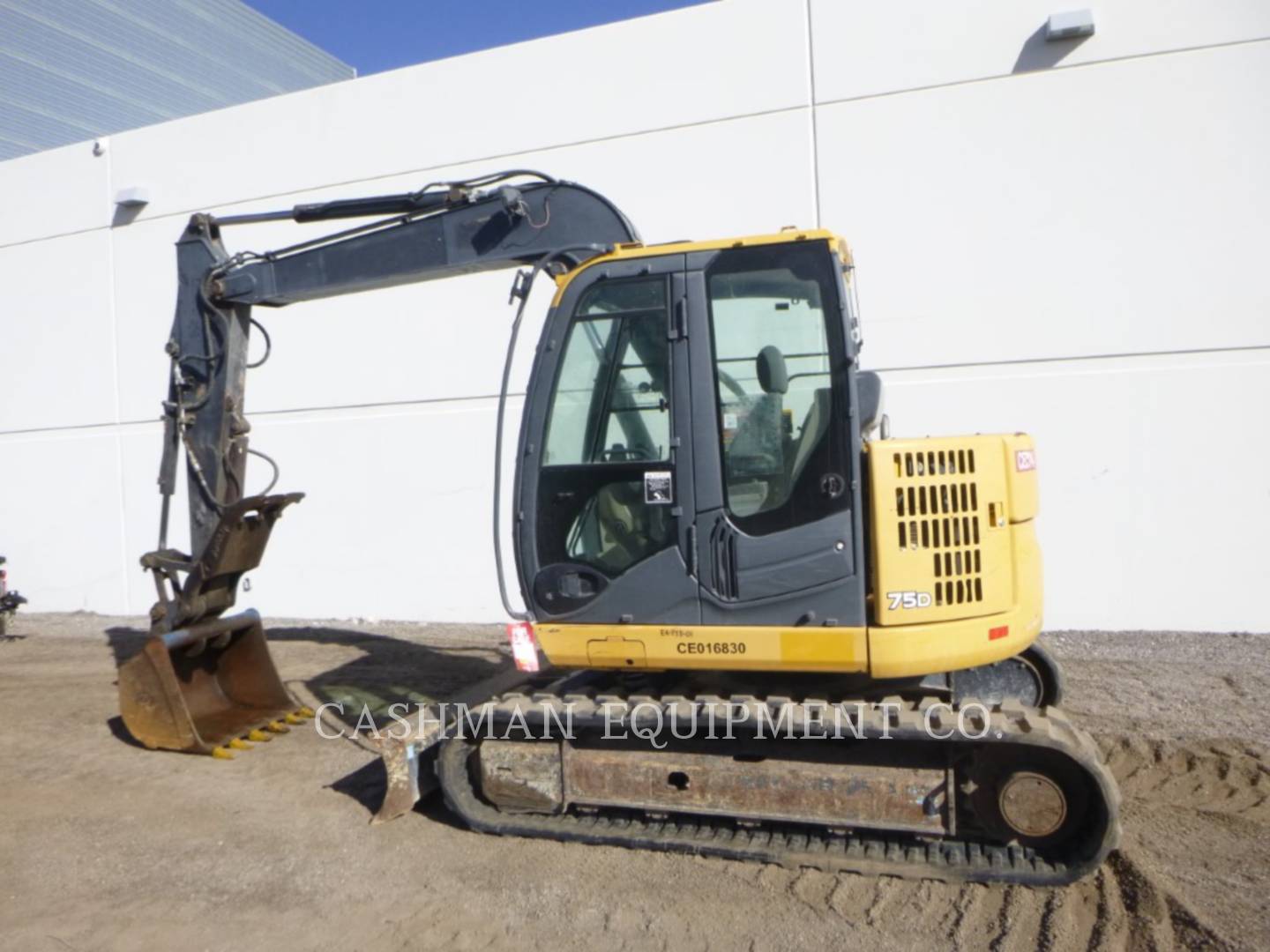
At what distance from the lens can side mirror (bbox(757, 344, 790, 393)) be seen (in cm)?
448

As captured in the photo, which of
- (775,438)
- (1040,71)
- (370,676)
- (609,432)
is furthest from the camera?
(1040,71)

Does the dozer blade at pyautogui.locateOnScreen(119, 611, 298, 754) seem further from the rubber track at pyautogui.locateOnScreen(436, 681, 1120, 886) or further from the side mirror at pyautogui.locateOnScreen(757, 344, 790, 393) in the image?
the side mirror at pyautogui.locateOnScreen(757, 344, 790, 393)

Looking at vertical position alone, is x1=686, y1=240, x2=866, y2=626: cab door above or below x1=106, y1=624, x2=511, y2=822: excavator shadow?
above

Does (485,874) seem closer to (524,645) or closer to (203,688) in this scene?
(524,645)

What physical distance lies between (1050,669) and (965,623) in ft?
4.94

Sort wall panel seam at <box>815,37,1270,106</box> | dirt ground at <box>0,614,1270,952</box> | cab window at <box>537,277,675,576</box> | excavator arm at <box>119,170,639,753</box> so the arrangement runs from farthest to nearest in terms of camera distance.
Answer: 1. wall panel seam at <box>815,37,1270,106</box>
2. excavator arm at <box>119,170,639,753</box>
3. cab window at <box>537,277,675,576</box>
4. dirt ground at <box>0,614,1270,952</box>

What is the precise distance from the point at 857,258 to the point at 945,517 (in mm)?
5255

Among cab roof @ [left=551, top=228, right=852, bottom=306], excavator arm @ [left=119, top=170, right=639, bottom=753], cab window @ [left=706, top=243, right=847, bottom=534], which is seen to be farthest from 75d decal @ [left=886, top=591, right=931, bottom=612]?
excavator arm @ [left=119, top=170, right=639, bottom=753]

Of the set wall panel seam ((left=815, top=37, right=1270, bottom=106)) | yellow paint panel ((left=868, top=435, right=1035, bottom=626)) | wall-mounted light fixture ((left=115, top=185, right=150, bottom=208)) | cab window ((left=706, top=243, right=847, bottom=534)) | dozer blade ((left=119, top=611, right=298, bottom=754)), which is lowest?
dozer blade ((left=119, top=611, right=298, bottom=754))

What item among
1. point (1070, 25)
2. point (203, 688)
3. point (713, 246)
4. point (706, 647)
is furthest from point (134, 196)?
point (706, 647)

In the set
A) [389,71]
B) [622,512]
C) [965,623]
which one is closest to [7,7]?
[389,71]

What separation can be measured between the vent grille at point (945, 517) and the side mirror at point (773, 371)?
549 millimetres

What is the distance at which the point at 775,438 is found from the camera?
4.61 meters

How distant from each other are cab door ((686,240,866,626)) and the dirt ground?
1154 mm
